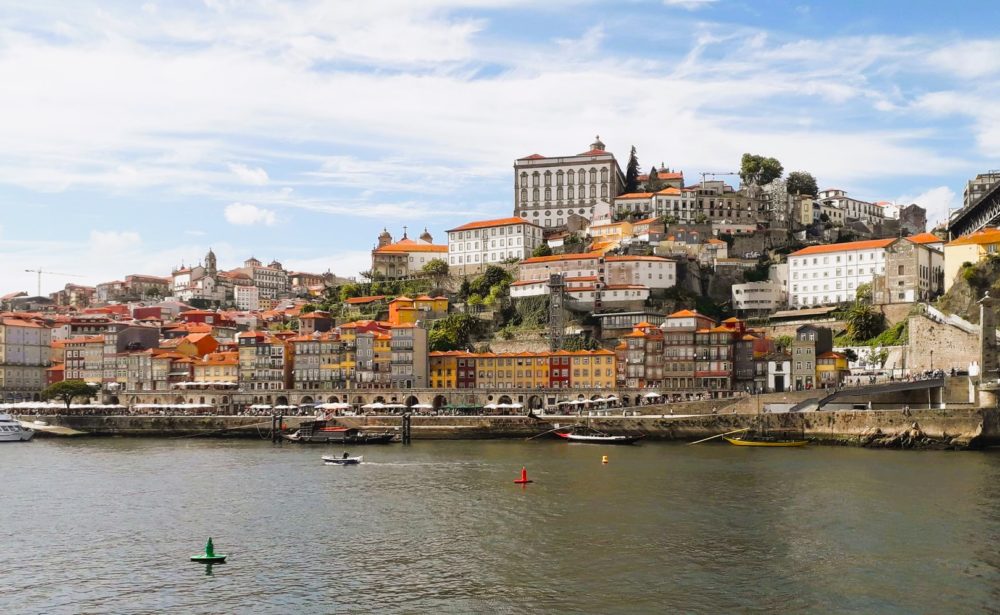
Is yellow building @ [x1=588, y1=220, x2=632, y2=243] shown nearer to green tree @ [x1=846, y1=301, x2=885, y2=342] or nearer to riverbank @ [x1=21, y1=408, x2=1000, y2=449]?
green tree @ [x1=846, y1=301, x2=885, y2=342]

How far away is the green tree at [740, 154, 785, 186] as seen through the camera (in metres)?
106

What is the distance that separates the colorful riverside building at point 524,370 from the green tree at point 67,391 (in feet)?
87.9

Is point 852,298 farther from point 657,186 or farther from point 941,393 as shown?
point 657,186

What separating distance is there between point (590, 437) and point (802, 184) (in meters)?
64.0

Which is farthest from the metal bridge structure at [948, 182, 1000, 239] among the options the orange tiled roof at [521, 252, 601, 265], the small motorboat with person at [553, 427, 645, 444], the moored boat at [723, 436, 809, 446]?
the small motorboat with person at [553, 427, 645, 444]

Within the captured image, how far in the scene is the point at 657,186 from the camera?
108 metres

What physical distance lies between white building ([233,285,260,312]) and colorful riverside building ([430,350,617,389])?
6956 centimetres

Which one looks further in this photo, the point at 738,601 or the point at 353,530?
the point at 353,530

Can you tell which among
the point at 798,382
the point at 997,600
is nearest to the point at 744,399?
the point at 798,382

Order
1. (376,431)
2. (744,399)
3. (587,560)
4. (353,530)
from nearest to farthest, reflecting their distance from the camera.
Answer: (587,560) → (353,530) → (744,399) → (376,431)

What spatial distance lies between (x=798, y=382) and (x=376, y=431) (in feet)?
89.1

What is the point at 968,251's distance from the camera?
217 feet

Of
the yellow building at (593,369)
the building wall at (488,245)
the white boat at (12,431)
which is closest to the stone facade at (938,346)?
the yellow building at (593,369)

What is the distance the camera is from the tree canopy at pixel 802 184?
361 ft
